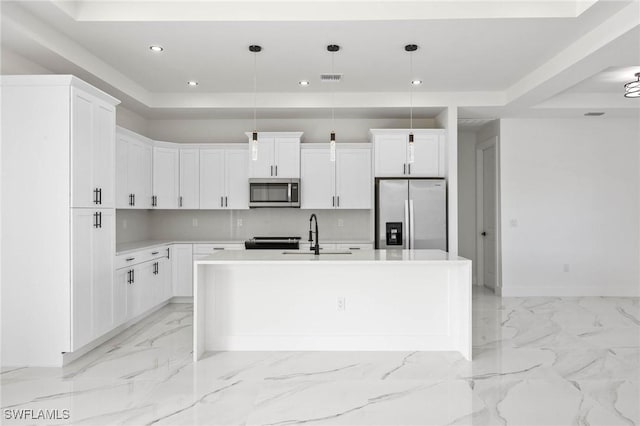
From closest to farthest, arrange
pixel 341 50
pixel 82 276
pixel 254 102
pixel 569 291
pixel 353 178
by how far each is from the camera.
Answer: pixel 82 276 → pixel 341 50 → pixel 254 102 → pixel 353 178 → pixel 569 291

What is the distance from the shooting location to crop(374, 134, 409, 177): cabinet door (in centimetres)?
557

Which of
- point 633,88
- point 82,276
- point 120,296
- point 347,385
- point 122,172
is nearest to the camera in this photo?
point 347,385

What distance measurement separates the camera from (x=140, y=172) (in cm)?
531

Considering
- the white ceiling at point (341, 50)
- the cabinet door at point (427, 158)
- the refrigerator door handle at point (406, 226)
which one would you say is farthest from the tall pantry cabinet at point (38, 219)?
the cabinet door at point (427, 158)

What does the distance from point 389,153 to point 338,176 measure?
0.78m

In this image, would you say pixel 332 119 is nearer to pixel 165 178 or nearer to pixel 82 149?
pixel 165 178

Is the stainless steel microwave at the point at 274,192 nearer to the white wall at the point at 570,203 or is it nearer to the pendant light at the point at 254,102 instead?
the pendant light at the point at 254,102

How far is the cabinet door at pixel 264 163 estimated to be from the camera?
5758 mm

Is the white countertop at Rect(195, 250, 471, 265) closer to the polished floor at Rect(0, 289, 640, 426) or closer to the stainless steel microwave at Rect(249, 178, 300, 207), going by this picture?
the polished floor at Rect(0, 289, 640, 426)

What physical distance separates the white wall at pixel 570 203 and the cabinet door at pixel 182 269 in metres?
4.61

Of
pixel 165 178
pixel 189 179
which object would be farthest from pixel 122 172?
pixel 189 179

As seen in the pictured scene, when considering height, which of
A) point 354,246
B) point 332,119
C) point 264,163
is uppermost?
point 332,119

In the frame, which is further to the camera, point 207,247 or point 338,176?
point 338,176

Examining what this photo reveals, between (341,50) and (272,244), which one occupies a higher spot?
(341,50)
